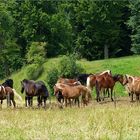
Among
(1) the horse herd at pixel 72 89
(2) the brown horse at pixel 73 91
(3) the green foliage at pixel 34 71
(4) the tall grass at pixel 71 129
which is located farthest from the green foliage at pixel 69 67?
(4) the tall grass at pixel 71 129

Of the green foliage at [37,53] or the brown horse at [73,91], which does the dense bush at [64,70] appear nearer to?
the green foliage at [37,53]

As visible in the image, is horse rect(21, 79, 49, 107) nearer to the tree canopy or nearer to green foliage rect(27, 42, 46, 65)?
green foliage rect(27, 42, 46, 65)

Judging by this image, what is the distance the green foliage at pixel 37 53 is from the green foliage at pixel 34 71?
59cm

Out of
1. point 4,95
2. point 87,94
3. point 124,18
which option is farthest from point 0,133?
point 124,18

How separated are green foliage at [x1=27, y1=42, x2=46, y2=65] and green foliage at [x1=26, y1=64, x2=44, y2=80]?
0.59m

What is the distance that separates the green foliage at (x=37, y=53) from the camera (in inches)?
2243

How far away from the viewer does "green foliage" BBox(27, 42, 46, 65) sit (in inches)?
2243

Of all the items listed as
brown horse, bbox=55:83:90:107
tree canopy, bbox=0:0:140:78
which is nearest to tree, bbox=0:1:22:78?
tree canopy, bbox=0:0:140:78

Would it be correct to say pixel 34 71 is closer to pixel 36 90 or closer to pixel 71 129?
Result: pixel 36 90

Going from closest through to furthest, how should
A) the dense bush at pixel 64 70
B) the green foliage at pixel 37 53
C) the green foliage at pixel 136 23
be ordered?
the dense bush at pixel 64 70 < the green foliage at pixel 37 53 < the green foliage at pixel 136 23

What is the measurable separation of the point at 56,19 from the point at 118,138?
5552 cm

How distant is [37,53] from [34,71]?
406cm

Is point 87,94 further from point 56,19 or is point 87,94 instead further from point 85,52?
point 85,52

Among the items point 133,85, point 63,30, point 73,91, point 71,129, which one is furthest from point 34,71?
point 71,129
